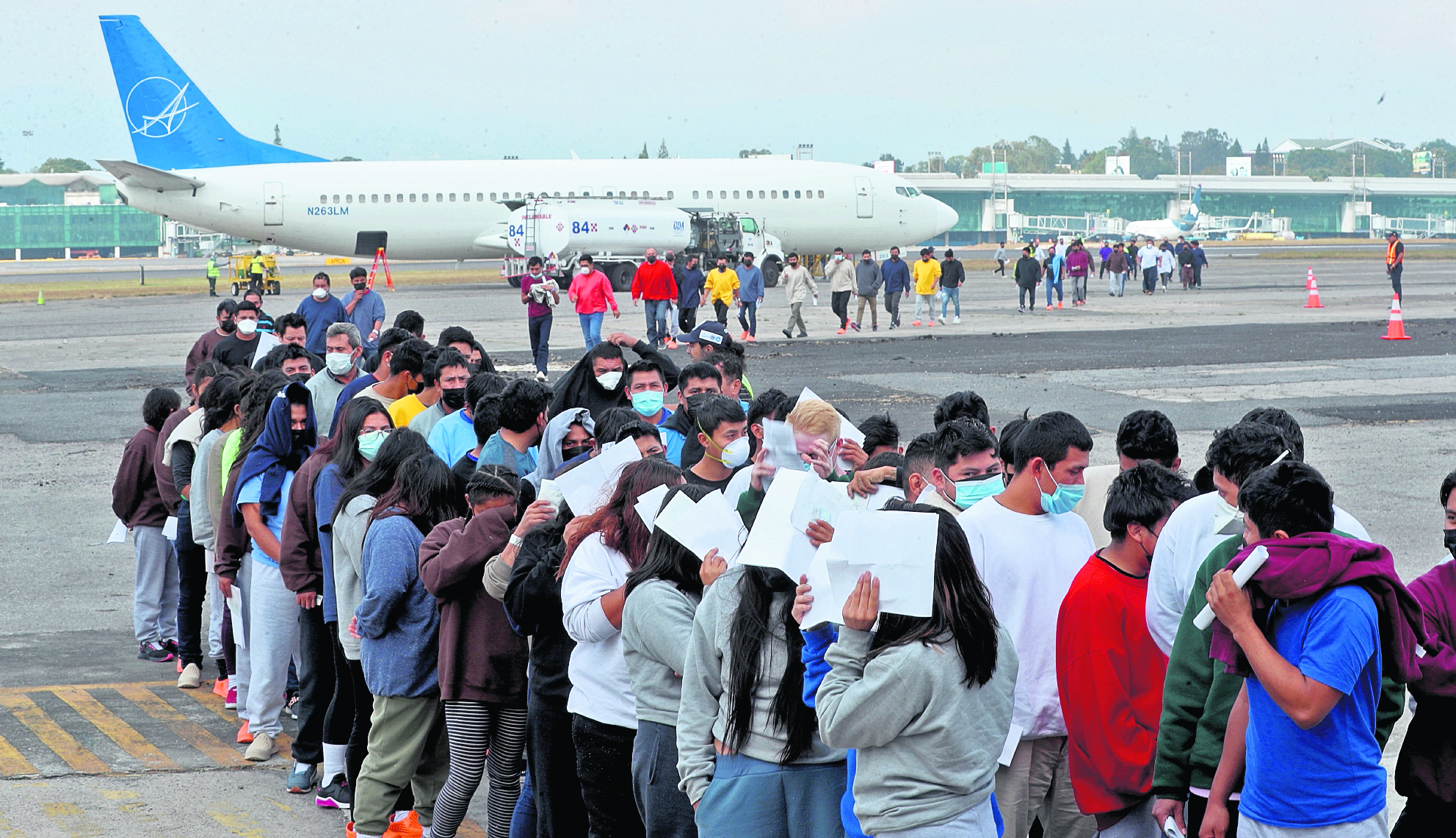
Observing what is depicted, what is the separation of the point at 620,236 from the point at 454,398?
114 feet

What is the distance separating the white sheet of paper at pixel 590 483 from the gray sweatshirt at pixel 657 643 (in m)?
0.57

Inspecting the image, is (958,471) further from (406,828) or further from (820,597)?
(406,828)

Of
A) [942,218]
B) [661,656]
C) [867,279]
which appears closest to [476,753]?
[661,656]

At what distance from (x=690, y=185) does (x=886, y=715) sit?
42.4 m

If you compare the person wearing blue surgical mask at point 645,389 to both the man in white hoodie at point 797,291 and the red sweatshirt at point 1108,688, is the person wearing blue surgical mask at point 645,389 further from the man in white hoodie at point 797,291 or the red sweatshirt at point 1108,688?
the man in white hoodie at point 797,291

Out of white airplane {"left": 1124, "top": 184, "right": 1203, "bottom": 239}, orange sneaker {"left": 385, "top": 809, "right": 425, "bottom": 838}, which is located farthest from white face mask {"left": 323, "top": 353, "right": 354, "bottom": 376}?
white airplane {"left": 1124, "top": 184, "right": 1203, "bottom": 239}

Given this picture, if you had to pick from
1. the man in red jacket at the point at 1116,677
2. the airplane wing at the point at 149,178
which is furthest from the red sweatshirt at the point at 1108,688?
A: the airplane wing at the point at 149,178

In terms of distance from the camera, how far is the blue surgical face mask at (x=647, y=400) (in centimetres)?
744

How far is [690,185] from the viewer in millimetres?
45000

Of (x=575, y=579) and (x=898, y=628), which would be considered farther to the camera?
(x=575, y=579)

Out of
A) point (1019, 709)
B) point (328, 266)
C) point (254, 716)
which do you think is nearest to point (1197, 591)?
point (1019, 709)

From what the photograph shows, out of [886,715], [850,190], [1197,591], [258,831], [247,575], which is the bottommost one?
[258,831]

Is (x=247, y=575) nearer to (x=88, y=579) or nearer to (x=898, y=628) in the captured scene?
(x=88, y=579)

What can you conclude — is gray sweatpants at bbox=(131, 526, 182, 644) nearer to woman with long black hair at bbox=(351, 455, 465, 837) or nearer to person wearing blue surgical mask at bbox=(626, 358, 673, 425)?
person wearing blue surgical mask at bbox=(626, 358, 673, 425)
